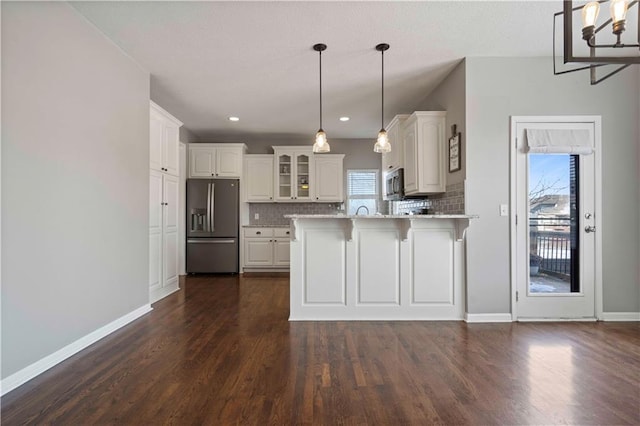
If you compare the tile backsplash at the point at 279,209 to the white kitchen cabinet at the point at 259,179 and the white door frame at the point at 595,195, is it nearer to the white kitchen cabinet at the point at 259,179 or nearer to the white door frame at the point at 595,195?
the white kitchen cabinet at the point at 259,179

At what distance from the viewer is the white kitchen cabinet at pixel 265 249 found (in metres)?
5.90

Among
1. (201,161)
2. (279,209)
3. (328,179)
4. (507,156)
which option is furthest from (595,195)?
(201,161)

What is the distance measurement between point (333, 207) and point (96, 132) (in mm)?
4333

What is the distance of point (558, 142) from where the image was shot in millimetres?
3152

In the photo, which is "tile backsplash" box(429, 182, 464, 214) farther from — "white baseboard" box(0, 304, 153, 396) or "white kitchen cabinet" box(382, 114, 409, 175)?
"white baseboard" box(0, 304, 153, 396)

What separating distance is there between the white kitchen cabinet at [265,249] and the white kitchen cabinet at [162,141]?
1.90 metres

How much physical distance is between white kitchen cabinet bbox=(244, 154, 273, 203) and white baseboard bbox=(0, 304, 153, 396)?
3212 mm

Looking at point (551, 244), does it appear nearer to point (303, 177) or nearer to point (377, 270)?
point (377, 270)

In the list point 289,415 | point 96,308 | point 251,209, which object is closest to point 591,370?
point 289,415

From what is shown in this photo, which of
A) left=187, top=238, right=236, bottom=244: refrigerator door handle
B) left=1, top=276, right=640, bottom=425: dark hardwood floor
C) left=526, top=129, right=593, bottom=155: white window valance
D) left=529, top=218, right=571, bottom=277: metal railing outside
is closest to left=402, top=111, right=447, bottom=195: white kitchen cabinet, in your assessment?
left=526, top=129, right=593, bottom=155: white window valance

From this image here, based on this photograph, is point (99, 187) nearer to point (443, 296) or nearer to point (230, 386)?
point (230, 386)

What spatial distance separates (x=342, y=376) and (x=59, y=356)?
198 centimetres

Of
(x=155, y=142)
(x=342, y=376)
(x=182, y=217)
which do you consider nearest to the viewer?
(x=342, y=376)

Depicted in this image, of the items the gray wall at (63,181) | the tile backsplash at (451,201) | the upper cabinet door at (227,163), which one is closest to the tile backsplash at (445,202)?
the tile backsplash at (451,201)
